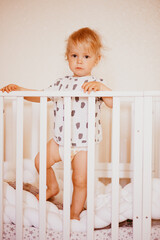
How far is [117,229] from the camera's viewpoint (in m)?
0.92

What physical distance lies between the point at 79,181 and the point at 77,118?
10.4 inches

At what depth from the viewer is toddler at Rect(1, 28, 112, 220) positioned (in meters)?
1.07

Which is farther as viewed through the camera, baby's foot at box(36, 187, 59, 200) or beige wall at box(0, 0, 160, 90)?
beige wall at box(0, 0, 160, 90)

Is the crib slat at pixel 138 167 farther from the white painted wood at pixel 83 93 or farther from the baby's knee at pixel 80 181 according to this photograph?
the baby's knee at pixel 80 181

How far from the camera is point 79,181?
3.48ft

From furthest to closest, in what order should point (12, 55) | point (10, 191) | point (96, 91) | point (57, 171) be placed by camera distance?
1. point (12, 55)
2. point (57, 171)
3. point (10, 191)
4. point (96, 91)

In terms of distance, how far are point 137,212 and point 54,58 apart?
111 centimetres

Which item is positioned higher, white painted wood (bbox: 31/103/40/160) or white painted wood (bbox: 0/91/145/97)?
white painted wood (bbox: 0/91/145/97)

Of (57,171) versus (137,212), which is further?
(57,171)

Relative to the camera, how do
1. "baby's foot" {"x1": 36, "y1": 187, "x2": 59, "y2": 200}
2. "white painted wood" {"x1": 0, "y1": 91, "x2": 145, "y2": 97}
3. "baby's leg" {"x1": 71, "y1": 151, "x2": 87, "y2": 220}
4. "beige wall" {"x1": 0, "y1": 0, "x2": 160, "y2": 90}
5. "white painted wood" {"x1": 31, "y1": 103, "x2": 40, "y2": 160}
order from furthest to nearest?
"beige wall" {"x1": 0, "y1": 0, "x2": 160, "y2": 90}
"white painted wood" {"x1": 31, "y1": 103, "x2": 40, "y2": 160}
"baby's foot" {"x1": 36, "y1": 187, "x2": 59, "y2": 200}
"baby's leg" {"x1": 71, "y1": 151, "x2": 87, "y2": 220}
"white painted wood" {"x1": 0, "y1": 91, "x2": 145, "y2": 97}

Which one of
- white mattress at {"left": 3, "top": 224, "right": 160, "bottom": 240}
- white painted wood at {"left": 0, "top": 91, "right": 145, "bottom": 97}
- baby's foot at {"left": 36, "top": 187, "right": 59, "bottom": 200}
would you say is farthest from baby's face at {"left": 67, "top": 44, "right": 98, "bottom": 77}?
white mattress at {"left": 3, "top": 224, "right": 160, "bottom": 240}

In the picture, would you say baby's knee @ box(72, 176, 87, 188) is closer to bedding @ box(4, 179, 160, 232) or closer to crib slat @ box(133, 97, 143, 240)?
bedding @ box(4, 179, 160, 232)

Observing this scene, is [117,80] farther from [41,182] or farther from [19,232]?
[19,232]

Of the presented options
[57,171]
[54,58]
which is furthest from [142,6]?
[57,171]
